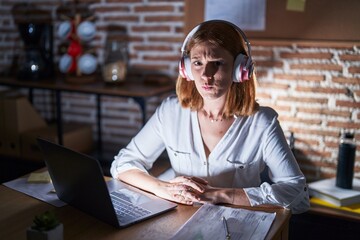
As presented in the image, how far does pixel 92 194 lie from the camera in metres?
1.36

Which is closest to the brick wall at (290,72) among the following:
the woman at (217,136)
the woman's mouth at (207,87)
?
the woman at (217,136)

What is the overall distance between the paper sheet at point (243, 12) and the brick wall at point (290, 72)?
104 millimetres

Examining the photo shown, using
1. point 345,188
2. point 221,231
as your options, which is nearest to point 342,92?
point 345,188

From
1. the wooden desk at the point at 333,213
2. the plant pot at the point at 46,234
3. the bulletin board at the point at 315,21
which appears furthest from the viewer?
the bulletin board at the point at 315,21

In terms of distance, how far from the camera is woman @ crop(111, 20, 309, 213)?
163 centimetres

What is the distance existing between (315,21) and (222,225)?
1.67 metres

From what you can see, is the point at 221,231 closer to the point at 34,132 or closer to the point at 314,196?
the point at 314,196

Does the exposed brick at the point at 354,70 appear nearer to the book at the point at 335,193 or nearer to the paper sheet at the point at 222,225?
the book at the point at 335,193

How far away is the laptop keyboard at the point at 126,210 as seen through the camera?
4.65 feet

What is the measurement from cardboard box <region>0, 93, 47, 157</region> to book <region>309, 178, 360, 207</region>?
1.93 metres

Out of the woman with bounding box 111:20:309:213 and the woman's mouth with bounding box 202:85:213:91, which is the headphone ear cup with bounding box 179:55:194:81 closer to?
the woman with bounding box 111:20:309:213

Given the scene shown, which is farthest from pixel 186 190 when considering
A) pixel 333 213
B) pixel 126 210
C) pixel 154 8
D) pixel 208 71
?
pixel 154 8

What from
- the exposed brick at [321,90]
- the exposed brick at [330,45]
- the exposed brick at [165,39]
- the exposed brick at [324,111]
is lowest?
the exposed brick at [324,111]

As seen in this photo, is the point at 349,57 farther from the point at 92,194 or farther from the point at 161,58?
the point at 92,194
